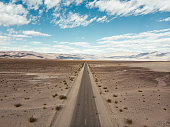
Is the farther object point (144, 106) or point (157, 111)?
point (144, 106)

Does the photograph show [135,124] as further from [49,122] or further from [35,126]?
[35,126]

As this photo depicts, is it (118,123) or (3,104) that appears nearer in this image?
(118,123)

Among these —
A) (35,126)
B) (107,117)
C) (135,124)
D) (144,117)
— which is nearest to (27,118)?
(35,126)

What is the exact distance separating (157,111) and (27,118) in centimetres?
1225

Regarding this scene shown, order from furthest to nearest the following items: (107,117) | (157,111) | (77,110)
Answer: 1. (157,111)
2. (77,110)
3. (107,117)

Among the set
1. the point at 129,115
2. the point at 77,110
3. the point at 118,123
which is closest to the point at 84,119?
the point at 77,110

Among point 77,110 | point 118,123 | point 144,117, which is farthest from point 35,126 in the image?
point 144,117

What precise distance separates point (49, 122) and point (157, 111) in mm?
10317

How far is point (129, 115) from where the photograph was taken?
10227mm

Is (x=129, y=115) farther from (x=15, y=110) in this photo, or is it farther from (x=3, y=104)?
(x=3, y=104)

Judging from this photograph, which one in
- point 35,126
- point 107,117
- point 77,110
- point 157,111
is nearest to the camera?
point 35,126

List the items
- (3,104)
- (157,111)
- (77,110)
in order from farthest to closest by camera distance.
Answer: (3,104) < (157,111) < (77,110)

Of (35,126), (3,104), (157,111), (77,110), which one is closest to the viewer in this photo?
(35,126)

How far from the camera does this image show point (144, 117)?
996 centimetres
